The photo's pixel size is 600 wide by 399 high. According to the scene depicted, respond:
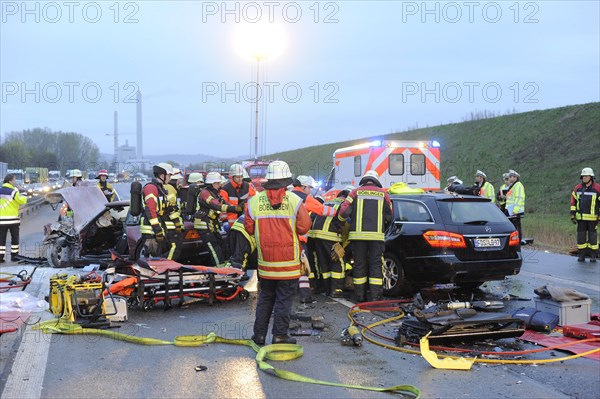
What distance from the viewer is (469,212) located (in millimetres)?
8453

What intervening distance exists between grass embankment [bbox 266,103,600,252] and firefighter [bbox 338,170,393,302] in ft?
46.2

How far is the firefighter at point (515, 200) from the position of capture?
1398 centimetres

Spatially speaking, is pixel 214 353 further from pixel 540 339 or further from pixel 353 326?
pixel 540 339

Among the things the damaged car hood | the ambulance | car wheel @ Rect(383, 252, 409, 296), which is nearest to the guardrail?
the ambulance

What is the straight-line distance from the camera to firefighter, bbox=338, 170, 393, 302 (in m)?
8.26

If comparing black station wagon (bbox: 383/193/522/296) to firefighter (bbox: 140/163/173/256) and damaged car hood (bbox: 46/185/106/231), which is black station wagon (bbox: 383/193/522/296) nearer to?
firefighter (bbox: 140/163/173/256)

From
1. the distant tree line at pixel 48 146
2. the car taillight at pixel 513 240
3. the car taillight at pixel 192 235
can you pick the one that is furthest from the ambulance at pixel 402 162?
the distant tree line at pixel 48 146

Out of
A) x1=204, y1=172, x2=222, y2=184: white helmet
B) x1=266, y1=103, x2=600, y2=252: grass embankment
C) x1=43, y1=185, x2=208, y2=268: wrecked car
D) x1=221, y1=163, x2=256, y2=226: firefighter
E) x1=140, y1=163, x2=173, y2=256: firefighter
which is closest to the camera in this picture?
x1=140, y1=163, x2=173, y2=256: firefighter

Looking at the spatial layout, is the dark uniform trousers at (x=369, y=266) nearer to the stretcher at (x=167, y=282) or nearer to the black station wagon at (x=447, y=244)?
the black station wagon at (x=447, y=244)

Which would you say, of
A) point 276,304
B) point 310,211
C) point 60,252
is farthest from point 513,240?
point 60,252

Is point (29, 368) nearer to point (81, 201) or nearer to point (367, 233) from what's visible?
point (367, 233)

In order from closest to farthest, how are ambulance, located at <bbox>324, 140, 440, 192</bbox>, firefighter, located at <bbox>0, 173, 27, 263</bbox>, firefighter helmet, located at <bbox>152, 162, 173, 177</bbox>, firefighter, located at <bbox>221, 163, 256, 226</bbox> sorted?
→ 1. firefighter helmet, located at <bbox>152, 162, 173, 177</bbox>
2. firefighter, located at <bbox>221, 163, 256, 226</bbox>
3. firefighter, located at <bbox>0, 173, 27, 263</bbox>
4. ambulance, located at <bbox>324, 140, 440, 192</bbox>

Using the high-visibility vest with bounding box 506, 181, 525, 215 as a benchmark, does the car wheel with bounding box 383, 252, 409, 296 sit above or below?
below

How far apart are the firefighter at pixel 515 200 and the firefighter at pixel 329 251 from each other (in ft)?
21.4
